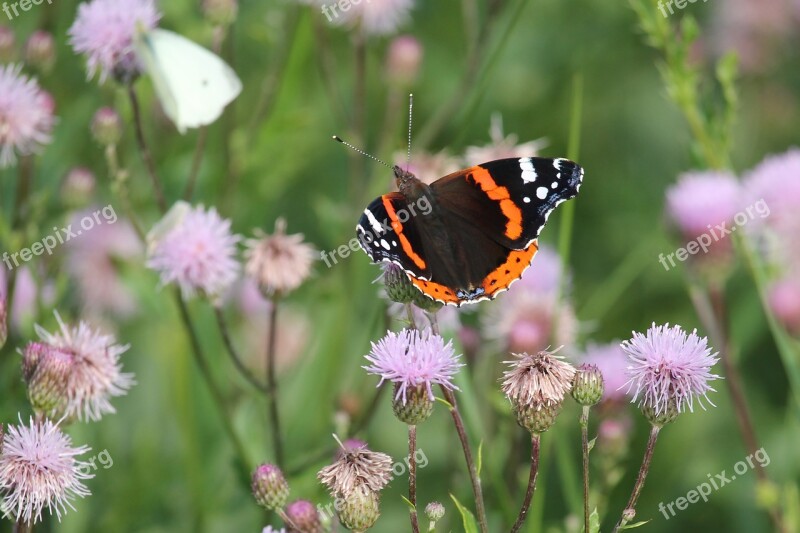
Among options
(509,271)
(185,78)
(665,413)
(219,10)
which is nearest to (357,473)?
(665,413)

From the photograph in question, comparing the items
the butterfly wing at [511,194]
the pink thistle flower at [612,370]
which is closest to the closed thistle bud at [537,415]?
the butterfly wing at [511,194]

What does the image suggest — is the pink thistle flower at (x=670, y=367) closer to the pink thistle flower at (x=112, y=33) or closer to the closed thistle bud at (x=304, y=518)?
the closed thistle bud at (x=304, y=518)

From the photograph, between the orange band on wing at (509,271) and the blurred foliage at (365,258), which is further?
the blurred foliage at (365,258)

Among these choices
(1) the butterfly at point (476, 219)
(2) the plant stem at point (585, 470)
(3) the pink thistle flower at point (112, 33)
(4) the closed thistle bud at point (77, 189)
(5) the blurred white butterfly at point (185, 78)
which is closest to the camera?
(2) the plant stem at point (585, 470)

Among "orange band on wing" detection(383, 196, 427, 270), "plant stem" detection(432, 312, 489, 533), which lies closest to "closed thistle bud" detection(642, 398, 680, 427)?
"plant stem" detection(432, 312, 489, 533)

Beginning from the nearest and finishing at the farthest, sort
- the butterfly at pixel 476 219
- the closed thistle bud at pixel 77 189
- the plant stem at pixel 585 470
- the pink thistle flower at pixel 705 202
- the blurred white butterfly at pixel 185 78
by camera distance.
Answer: the plant stem at pixel 585 470
the butterfly at pixel 476 219
the blurred white butterfly at pixel 185 78
the closed thistle bud at pixel 77 189
the pink thistle flower at pixel 705 202
